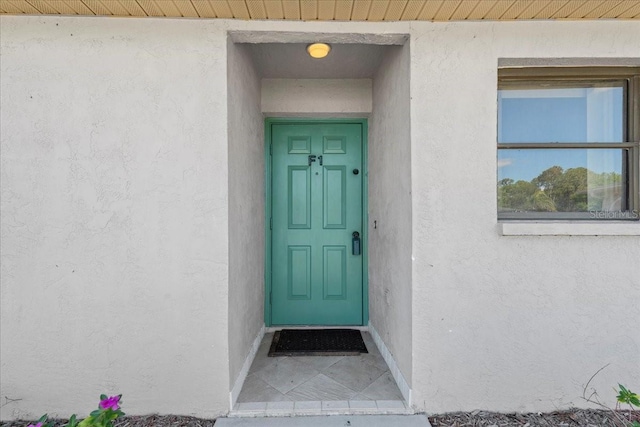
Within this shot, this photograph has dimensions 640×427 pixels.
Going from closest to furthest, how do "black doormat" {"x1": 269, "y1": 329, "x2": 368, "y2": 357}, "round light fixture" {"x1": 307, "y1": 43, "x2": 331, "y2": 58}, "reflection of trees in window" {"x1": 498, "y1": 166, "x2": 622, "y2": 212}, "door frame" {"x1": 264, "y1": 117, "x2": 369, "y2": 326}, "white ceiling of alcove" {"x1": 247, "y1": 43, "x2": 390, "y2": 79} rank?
"reflection of trees in window" {"x1": 498, "y1": 166, "x2": 622, "y2": 212} → "round light fixture" {"x1": 307, "y1": 43, "x2": 331, "y2": 58} → "white ceiling of alcove" {"x1": 247, "y1": 43, "x2": 390, "y2": 79} → "black doormat" {"x1": 269, "y1": 329, "x2": 368, "y2": 357} → "door frame" {"x1": 264, "y1": 117, "x2": 369, "y2": 326}

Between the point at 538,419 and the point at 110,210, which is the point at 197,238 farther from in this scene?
the point at 538,419

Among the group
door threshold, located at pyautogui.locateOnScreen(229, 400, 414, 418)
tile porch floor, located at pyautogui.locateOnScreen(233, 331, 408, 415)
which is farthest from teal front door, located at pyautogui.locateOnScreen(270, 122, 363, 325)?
door threshold, located at pyautogui.locateOnScreen(229, 400, 414, 418)

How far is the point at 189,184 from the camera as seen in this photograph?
197cm

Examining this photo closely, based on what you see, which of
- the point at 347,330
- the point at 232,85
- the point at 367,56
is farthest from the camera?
the point at 347,330

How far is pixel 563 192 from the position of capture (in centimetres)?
217

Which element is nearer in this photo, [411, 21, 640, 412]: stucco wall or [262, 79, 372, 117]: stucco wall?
[411, 21, 640, 412]: stucco wall

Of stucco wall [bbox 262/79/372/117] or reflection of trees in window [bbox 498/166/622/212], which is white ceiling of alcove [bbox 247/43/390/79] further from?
reflection of trees in window [bbox 498/166/622/212]

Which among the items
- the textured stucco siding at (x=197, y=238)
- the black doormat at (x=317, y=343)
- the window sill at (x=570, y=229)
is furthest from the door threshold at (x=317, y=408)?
the window sill at (x=570, y=229)

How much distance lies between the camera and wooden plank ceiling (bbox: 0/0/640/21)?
5.94 feet

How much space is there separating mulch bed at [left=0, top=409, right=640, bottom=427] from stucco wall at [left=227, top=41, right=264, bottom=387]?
1.34 ft

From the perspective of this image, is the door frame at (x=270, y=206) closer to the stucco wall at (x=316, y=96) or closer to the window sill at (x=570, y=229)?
the stucco wall at (x=316, y=96)

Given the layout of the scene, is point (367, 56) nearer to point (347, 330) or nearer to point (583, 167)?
point (583, 167)

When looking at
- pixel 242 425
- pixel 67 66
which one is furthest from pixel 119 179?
pixel 242 425

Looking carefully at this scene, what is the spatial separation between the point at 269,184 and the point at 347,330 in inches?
62.1
